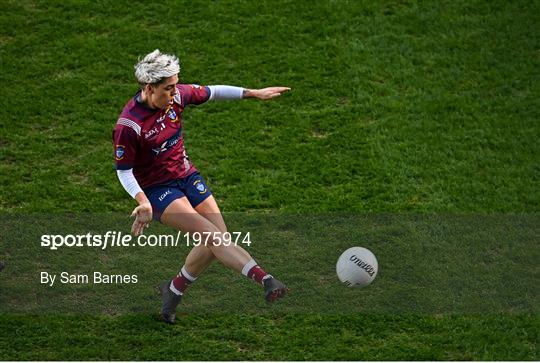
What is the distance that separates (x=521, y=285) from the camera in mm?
12000

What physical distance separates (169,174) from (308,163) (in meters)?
3.47

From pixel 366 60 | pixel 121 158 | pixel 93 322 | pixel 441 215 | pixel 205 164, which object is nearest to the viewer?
pixel 121 158

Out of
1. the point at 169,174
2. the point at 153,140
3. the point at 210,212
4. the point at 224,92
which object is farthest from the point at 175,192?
the point at 224,92

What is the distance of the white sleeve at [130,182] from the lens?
34.7 feet

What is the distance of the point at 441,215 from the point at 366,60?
355 centimetres

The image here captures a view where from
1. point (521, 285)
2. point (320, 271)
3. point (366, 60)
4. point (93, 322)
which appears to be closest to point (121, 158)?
point (93, 322)

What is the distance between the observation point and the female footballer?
10633 mm

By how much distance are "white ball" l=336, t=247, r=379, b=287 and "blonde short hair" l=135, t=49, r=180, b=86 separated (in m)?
2.70

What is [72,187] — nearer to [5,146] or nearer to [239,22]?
[5,146]

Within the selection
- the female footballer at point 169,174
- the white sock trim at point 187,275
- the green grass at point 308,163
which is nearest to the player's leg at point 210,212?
the female footballer at point 169,174

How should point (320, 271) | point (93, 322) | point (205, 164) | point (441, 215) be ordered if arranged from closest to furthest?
point (93, 322) < point (320, 271) < point (441, 215) < point (205, 164)

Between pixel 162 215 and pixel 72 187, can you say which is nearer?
pixel 162 215

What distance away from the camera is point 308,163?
14195 mm

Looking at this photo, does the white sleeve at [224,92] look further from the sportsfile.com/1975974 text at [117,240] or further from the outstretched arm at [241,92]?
the sportsfile.com/1975974 text at [117,240]
